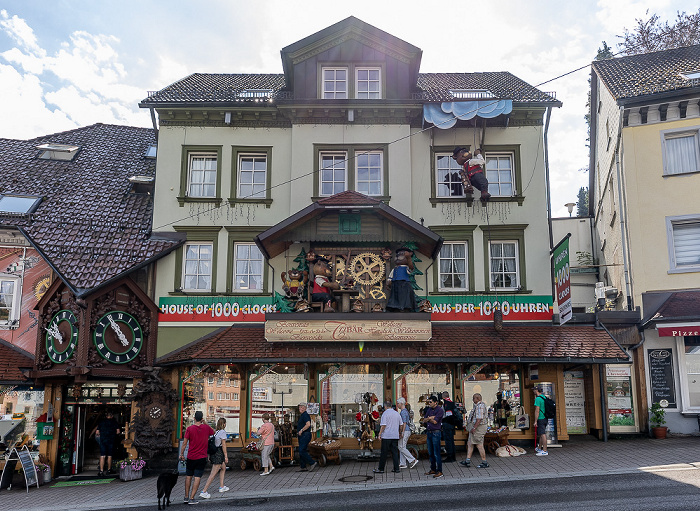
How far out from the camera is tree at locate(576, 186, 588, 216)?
47.3 metres

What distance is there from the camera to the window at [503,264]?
2022 cm

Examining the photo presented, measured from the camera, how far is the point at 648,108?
20.2m

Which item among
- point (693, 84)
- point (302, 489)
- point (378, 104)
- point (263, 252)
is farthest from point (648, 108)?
point (302, 489)

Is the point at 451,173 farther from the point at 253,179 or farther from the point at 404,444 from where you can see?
the point at 404,444

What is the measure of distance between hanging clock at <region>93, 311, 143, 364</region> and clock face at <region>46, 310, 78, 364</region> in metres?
0.68

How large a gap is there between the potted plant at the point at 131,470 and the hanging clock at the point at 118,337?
2782mm

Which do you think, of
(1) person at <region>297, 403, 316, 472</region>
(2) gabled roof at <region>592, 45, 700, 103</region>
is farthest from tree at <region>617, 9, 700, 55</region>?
(1) person at <region>297, 403, 316, 472</region>

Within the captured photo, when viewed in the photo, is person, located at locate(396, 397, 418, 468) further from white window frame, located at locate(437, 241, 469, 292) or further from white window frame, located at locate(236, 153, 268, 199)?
white window frame, located at locate(236, 153, 268, 199)

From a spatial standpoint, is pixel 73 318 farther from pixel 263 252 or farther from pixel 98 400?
pixel 263 252

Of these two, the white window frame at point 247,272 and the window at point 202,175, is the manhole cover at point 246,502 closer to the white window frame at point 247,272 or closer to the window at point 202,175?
the white window frame at point 247,272

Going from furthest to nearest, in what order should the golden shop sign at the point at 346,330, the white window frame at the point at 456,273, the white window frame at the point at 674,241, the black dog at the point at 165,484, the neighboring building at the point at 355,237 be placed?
the white window frame at the point at 456,273
the white window frame at the point at 674,241
the neighboring building at the point at 355,237
the golden shop sign at the point at 346,330
the black dog at the point at 165,484

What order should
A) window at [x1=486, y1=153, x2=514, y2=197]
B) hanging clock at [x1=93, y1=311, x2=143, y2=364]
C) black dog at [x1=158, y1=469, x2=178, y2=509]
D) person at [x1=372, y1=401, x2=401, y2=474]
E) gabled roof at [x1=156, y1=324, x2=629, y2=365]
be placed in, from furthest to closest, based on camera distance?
window at [x1=486, y1=153, x2=514, y2=197] → hanging clock at [x1=93, y1=311, x2=143, y2=364] → gabled roof at [x1=156, y1=324, x2=629, y2=365] → person at [x1=372, y1=401, x2=401, y2=474] → black dog at [x1=158, y1=469, x2=178, y2=509]

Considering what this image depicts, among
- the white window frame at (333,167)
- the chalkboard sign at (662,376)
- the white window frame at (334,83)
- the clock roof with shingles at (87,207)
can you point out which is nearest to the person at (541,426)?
the chalkboard sign at (662,376)

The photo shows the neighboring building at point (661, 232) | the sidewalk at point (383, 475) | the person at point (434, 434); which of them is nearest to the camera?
the sidewalk at point (383, 475)
